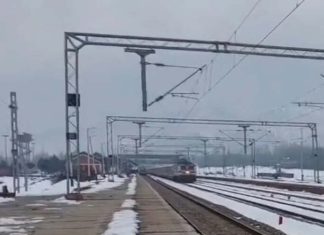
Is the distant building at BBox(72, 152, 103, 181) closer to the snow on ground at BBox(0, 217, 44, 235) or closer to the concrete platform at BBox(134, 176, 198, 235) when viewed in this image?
the concrete platform at BBox(134, 176, 198, 235)

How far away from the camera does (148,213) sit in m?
24.2

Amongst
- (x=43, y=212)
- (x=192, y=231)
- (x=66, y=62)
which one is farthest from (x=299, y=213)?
(x=66, y=62)

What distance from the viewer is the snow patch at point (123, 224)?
16.8m

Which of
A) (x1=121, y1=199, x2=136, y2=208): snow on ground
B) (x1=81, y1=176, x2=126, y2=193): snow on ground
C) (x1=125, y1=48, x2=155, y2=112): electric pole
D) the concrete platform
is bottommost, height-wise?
(x1=81, y1=176, x2=126, y2=193): snow on ground

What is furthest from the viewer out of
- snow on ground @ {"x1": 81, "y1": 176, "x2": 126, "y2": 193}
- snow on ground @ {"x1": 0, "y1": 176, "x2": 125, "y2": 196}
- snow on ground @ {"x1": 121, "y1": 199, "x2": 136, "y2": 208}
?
snow on ground @ {"x1": 81, "y1": 176, "x2": 126, "y2": 193}

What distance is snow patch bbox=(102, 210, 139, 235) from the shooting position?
661 inches

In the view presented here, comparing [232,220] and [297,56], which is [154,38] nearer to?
[297,56]

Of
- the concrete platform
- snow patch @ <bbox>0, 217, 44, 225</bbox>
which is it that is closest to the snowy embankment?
the concrete platform

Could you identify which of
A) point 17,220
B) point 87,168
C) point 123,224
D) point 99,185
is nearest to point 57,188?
point 99,185

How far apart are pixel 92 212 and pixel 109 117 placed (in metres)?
45.5

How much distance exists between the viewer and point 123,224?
748 inches

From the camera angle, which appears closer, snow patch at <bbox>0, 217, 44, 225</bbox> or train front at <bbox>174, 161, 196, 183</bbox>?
snow patch at <bbox>0, 217, 44, 225</bbox>

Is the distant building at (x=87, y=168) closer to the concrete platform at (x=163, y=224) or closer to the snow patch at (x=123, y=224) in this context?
the concrete platform at (x=163, y=224)

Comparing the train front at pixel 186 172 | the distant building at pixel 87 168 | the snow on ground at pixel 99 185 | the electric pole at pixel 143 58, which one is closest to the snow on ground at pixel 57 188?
the snow on ground at pixel 99 185
